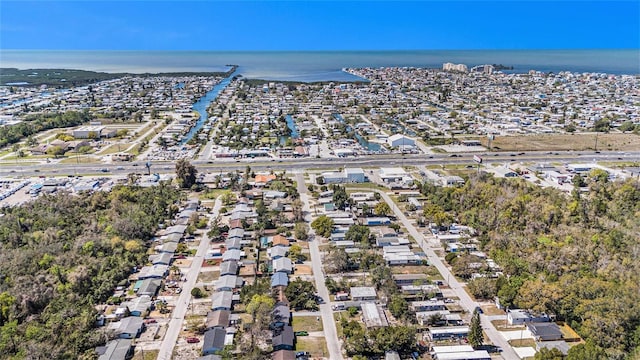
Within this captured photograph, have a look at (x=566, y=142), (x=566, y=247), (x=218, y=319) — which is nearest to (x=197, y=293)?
(x=218, y=319)

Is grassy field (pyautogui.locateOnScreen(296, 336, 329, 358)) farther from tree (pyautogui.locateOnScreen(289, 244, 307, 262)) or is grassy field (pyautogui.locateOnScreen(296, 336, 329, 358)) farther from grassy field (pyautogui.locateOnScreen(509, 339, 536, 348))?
grassy field (pyautogui.locateOnScreen(509, 339, 536, 348))

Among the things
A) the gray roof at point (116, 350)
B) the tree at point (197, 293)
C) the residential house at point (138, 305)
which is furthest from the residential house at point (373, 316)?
the residential house at point (138, 305)

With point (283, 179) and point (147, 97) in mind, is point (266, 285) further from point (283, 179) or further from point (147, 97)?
point (147, 97)

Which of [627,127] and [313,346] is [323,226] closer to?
[313,346]

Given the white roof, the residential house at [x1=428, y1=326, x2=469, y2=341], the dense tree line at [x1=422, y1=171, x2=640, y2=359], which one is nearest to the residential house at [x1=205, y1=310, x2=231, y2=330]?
Answer: the residential house at [x1=428, y1=326, x2=469, y2=341]

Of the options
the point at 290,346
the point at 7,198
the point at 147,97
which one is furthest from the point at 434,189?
the point at 147,97

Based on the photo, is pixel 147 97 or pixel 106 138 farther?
pixel 147 97

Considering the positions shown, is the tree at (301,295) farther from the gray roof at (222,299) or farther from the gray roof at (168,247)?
the gray roof at (168,247)
